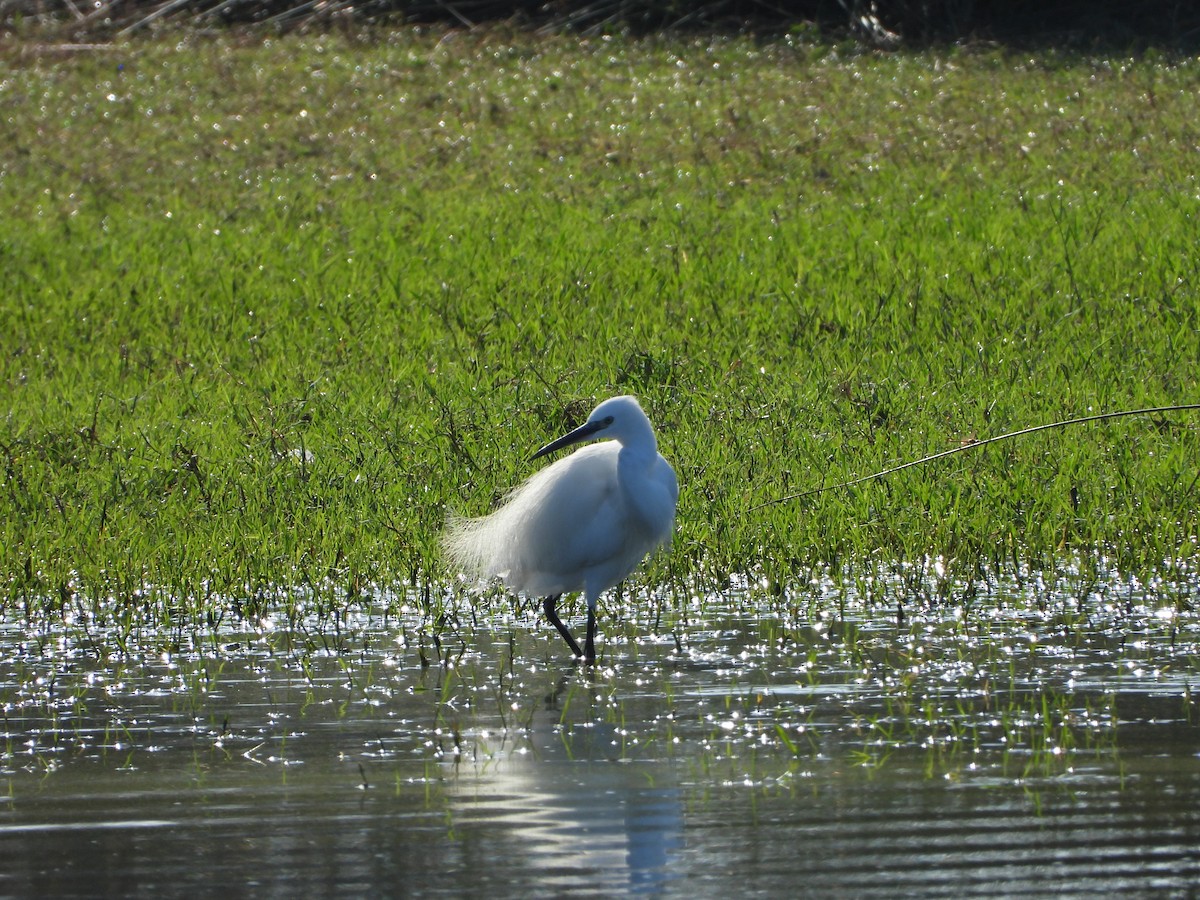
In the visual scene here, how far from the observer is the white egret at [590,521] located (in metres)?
6.15

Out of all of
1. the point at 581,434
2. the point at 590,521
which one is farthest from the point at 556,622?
the point at 581,434

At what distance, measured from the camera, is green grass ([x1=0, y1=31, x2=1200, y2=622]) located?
6945 mm

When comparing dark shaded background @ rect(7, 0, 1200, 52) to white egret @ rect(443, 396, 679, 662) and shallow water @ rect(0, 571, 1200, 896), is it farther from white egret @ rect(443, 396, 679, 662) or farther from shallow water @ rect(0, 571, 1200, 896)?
shallow water @ rect(0, 571, 1200, 896)

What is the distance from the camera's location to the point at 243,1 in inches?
911

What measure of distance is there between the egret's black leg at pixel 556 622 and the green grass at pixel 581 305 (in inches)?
17.3

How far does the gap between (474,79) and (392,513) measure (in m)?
12.2

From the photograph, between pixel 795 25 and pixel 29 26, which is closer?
pixel 795 25

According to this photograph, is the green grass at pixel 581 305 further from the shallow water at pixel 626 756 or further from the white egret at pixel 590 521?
the shallow water at pixel 626 756

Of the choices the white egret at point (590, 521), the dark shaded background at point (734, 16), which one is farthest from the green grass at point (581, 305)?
the dark shaded background at point (734, 16)

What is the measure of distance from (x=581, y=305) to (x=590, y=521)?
16.3 feet

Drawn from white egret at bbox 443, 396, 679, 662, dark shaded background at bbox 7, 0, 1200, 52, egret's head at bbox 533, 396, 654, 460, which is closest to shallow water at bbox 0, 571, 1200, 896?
white egret at bbox 443, 396, 679, 662

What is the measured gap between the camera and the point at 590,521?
6211mm

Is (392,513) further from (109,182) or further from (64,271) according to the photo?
(109,182)

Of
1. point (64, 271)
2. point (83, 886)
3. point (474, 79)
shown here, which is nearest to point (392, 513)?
point (83, 886)
